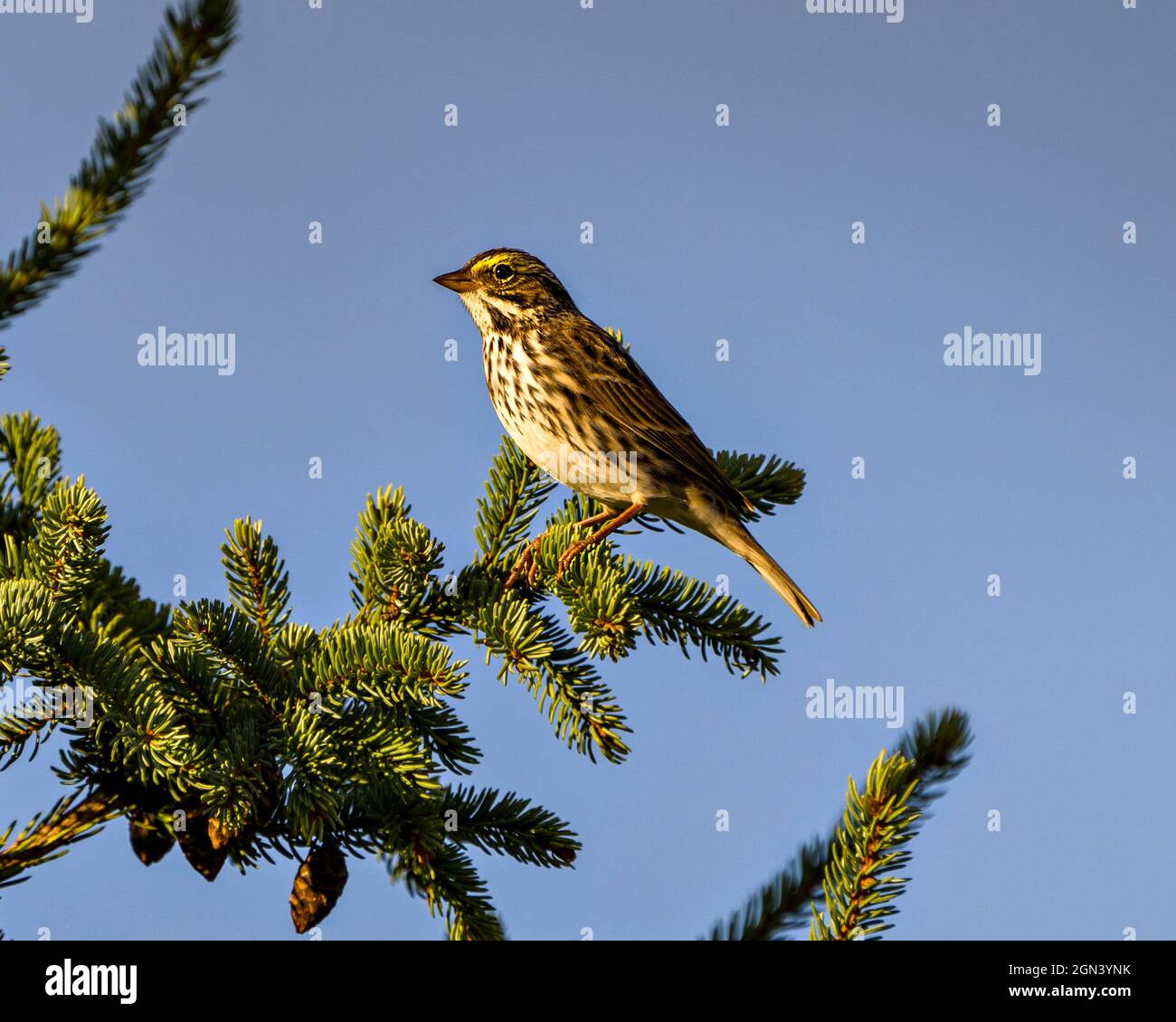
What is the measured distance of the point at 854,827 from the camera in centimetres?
293

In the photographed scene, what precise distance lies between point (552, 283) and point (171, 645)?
5.36 metres

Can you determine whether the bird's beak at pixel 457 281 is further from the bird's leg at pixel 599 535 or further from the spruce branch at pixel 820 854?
the spruce branch at pixel 820 854

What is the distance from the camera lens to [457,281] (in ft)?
27.2

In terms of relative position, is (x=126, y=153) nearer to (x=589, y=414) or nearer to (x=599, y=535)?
(x=599, y=535)

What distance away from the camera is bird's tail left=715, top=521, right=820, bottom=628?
695 centimetres

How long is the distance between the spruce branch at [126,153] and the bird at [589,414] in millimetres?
2916

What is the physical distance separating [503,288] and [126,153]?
210 inches

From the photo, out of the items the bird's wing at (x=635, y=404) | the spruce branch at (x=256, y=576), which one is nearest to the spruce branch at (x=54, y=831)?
the spruce branch at (x=256, y=576)

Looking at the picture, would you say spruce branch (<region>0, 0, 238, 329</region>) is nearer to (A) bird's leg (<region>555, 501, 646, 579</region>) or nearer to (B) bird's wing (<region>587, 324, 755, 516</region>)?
(A) bird's leg (<region>555, 501, 646, 579</region>)

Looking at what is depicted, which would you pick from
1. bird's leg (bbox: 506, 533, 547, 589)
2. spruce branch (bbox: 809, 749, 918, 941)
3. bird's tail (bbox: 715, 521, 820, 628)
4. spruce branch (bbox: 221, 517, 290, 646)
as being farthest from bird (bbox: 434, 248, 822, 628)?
spruce branch (bbox: 809, 749, 918, 941)

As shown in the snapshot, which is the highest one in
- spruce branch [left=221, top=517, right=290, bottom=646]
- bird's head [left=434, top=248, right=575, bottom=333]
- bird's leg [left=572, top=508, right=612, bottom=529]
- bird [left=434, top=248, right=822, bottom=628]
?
bird's head [left=434, top=248, right=575, bottom=333]

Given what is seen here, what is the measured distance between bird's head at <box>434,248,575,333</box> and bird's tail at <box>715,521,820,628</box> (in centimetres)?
225

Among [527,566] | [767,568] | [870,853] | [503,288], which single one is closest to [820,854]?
[870,853]

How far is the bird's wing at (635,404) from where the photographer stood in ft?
23.7
